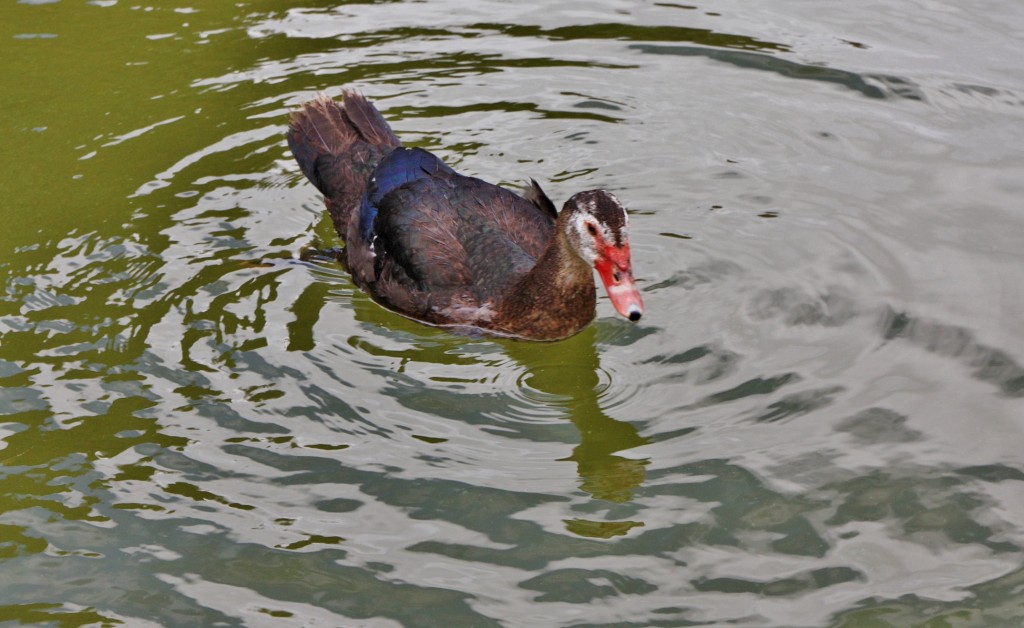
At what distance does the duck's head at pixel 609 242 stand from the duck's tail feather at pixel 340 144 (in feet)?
6.50

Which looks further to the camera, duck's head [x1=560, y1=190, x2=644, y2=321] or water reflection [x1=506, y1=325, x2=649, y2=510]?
duck's head [x1=560, y1=190, x2=644, y2=321]

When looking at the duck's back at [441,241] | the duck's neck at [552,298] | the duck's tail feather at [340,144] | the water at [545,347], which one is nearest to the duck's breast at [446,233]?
the duck's back at [441,241]

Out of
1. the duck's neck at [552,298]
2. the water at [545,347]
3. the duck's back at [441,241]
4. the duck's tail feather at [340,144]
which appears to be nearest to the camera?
the water at [545,347]

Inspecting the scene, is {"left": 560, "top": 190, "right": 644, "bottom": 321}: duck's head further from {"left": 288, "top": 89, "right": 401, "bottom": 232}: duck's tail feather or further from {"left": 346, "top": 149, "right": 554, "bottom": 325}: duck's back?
{"left": 288, "top": 89, "right": 401, "bottom": 232}: duck's tail feather

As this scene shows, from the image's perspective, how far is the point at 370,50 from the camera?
10.1 meters

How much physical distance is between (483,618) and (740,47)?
6183mm

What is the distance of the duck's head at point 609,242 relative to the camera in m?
6.32

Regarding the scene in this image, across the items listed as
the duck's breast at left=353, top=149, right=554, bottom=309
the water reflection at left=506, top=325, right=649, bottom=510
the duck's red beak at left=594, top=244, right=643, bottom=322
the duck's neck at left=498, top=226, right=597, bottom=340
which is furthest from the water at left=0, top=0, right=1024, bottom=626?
the duck's red beak at left=594, top=244, right=643, bottom=322

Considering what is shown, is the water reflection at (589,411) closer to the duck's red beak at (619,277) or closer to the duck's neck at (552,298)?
the duck's neck at (552,298)

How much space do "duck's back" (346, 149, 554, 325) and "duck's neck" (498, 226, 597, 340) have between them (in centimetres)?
13

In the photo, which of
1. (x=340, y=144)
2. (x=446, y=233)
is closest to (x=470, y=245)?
(x=446, y=233)

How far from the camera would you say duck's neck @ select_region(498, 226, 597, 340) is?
22.3 feet

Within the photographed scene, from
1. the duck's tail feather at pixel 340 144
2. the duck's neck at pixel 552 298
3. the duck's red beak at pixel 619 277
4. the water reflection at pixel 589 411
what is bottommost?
the water reflection at pixel 589 411

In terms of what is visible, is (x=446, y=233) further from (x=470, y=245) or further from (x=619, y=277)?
(x=619, y=277)
